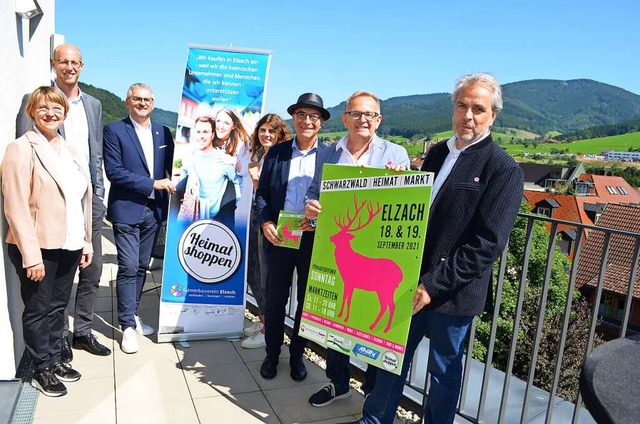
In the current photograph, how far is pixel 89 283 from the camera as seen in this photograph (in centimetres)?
353

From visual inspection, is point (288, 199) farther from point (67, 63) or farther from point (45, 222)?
point (67, 63)

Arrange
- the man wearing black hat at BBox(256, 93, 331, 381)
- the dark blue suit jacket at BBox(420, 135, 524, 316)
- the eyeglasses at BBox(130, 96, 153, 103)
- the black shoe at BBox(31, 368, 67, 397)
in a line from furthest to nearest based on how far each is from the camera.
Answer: the eyeglasses at BBox(130, 96, 153, 103) < the man wearing black hat at BBox(256, 93, 331, 381) < the black shoe at BBox(31, 368, 67, 397) < the dark blue suit jacket at BBox(420, 135, 524, 316)

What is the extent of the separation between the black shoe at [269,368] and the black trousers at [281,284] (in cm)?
4

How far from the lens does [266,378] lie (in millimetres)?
3320

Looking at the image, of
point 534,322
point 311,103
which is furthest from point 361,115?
point 534,322

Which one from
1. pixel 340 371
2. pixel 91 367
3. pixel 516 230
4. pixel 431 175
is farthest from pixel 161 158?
pixel 516 230

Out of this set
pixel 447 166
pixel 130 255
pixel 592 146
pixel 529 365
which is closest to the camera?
pixel 447 166

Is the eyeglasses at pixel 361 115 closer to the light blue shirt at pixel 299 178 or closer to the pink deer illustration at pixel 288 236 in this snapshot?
the light blue shirt at pixel 299 178

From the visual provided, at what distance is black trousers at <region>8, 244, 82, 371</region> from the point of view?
2.74m

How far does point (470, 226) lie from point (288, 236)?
126 centimetres

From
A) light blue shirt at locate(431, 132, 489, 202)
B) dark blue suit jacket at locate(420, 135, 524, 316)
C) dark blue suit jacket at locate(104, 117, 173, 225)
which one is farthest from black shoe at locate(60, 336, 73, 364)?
light blue shirt at locate(431, 132, 489, 202)

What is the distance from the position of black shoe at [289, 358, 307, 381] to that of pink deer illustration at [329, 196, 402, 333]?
110cm

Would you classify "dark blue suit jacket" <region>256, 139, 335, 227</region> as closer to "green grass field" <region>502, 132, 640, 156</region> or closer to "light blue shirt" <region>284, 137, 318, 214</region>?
"light blue shirt" <region>284, 137, 318, 214</region>

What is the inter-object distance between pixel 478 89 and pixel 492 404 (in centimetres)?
184
